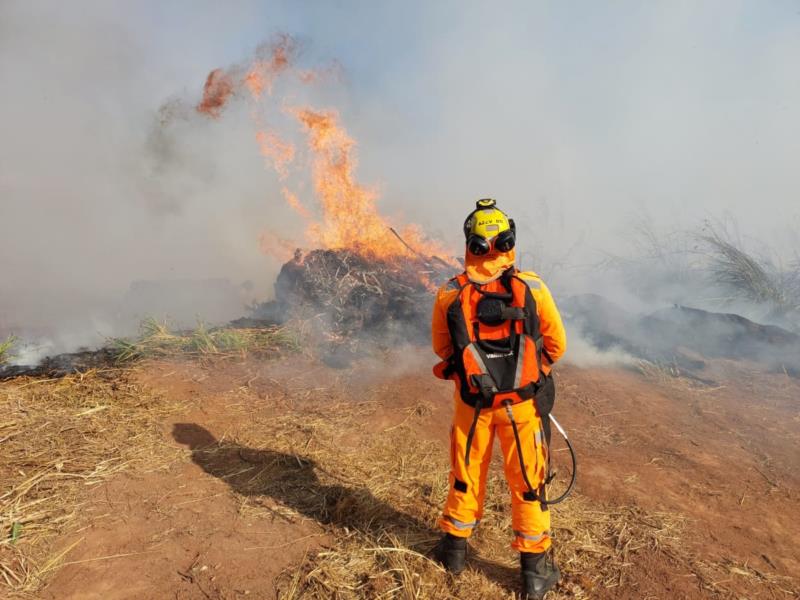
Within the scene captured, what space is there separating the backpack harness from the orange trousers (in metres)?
0.05

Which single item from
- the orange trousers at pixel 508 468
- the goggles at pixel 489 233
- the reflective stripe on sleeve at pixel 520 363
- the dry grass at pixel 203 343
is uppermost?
the goggles at pixel 489 233

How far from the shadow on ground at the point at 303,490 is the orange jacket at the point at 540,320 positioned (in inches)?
67.0

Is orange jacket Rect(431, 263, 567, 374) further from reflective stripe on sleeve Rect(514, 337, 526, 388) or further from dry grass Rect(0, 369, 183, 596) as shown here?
dry grass Rect(0, 369, 183, 596)

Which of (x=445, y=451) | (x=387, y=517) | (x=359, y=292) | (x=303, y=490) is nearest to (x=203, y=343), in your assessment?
(x=359, y=292)

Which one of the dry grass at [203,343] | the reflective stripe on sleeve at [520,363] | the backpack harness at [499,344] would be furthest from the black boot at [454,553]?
the dry grass at [203,343]

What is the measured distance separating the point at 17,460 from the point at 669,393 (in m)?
8.62

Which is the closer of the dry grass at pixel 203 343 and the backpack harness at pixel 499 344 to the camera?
the backpack harness at pixel 499 344

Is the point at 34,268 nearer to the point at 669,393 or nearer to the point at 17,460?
the point at 17,460

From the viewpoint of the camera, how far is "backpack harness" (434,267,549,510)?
10.3 feet

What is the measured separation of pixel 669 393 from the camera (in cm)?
762

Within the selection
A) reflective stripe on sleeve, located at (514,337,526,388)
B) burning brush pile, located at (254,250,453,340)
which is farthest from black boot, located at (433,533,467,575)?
burning brush pile, located at (254,250,453,340)

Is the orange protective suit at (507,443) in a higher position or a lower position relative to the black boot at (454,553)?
higher

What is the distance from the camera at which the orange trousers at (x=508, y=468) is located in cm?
325

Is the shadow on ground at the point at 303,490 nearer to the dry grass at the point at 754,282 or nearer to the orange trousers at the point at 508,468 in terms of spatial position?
the orange trousers at the point at 508,468
